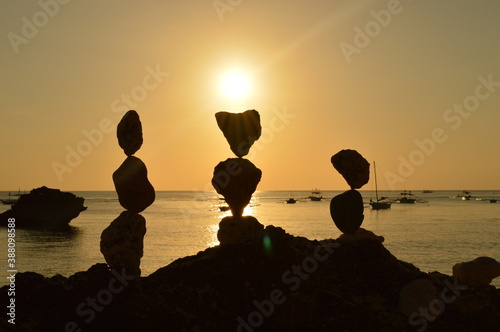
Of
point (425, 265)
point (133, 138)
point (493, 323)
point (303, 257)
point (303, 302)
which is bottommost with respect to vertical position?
point (425, 265)

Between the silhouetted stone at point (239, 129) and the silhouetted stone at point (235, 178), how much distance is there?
12.3 inches

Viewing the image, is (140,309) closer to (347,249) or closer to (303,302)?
(303,302)

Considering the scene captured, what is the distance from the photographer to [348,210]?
554 inches

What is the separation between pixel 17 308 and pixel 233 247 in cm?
458

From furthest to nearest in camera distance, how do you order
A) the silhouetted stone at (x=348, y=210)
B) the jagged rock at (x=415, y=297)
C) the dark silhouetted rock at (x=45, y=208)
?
1. the dark silhouetted rock at (x=45, y=208)
2. the silhouetted stone at (x=348, y=210)
3. the jagged rock at (x=415, y=297)

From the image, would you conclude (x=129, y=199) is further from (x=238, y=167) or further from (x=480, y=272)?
(x=480, y=272)

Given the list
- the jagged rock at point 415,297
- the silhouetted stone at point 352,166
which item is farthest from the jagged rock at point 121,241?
the jagged rock at point 415,297

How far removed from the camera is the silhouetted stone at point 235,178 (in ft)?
39.3

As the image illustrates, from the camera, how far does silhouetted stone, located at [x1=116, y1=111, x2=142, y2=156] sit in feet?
38.8

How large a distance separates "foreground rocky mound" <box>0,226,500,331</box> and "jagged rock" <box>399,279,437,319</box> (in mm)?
157

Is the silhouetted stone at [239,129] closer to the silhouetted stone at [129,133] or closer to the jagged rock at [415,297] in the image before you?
the silhouetted stone at [129,133]

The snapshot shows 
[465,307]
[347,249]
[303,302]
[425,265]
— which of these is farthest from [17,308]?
[425,265]

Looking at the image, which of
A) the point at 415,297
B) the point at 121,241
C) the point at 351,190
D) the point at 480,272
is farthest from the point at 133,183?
the point at 480,272

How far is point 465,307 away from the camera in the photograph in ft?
38.0
